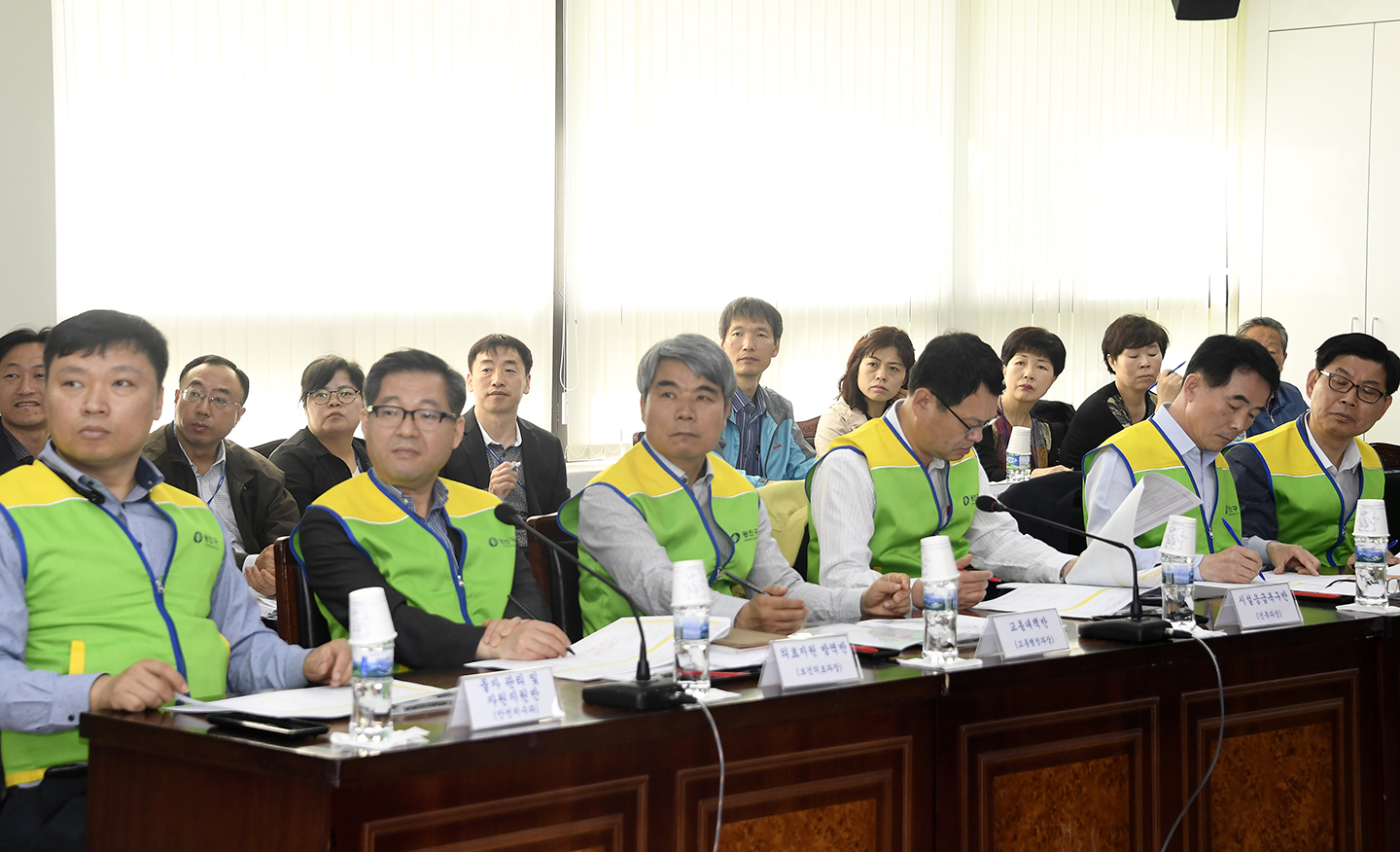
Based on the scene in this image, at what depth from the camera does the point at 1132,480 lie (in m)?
2.93

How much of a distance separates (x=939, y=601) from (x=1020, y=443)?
110 inches

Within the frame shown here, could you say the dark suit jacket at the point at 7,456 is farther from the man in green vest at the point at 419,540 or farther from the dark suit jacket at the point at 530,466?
the man in green vest at the point at 419,540

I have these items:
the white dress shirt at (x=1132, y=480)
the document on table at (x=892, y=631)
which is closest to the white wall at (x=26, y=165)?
the document on table at (x=892, y=631)

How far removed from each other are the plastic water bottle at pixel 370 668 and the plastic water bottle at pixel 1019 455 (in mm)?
3407

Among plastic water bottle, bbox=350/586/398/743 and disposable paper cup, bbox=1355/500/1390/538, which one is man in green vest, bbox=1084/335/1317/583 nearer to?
disposable paper cup, bbox=1355/500/1390/538

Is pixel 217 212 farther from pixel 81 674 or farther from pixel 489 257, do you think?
pixel 81 674

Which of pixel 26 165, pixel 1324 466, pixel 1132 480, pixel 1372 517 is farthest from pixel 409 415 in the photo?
pixel 26 165

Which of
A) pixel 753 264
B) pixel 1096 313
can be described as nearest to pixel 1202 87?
pixel 1096 313

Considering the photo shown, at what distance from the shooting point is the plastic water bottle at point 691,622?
1.66 meters

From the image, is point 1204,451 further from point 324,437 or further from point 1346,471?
point 324,437

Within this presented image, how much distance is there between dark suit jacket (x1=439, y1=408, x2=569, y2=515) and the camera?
3928 millimetres

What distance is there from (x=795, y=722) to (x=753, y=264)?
3.90 metres

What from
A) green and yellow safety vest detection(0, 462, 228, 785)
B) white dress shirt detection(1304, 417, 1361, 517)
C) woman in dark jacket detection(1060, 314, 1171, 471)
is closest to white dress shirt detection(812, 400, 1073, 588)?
white dress shirt detection(1304, 417, 1361, 517)

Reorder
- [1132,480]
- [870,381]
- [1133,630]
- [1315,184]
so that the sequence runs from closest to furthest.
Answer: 1. [1133,630]
2. [1132,480]
3. [870,381]
4. [1315,184]
